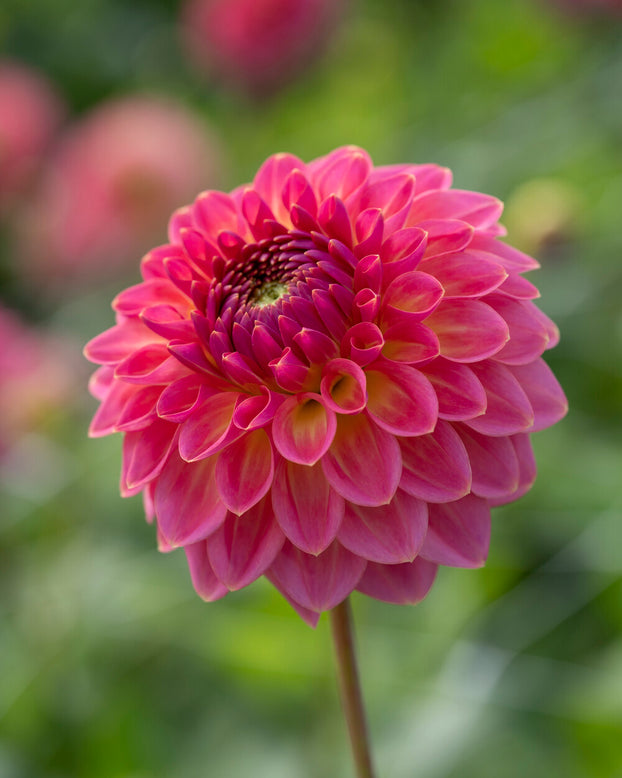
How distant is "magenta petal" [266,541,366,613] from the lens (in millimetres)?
304

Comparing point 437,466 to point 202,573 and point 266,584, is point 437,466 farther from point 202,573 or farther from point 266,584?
point 266,584

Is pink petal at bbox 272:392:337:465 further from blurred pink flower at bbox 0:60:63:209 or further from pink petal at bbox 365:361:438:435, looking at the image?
blurred pink flower at bbox 0:60:63:209

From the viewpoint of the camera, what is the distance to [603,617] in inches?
26.6

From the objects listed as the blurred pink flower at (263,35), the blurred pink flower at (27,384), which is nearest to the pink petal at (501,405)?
the blurred pink flower at (27,384)

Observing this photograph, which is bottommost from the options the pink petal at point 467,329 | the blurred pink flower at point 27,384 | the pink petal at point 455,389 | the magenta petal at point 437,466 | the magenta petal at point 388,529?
the magenta petal at point 388,529

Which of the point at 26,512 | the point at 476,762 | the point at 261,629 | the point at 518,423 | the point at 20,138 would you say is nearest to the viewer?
the point at 518,423

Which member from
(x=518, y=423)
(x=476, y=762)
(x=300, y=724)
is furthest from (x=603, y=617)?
(x=518, y=423)

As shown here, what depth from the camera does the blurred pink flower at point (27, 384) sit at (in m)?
0.81

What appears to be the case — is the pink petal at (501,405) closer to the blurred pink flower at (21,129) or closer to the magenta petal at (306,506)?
the magenta petal at (306,506)

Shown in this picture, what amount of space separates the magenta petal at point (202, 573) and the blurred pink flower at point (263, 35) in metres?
1.20

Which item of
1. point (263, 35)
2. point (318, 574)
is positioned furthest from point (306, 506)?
point (263, 35)

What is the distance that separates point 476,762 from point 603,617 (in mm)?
170

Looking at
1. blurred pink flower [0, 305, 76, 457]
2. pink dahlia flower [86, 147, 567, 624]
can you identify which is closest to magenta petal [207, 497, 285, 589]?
pink dahlia flower [86, 147, 567, 624]

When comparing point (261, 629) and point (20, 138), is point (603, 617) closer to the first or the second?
point (261, 629)
